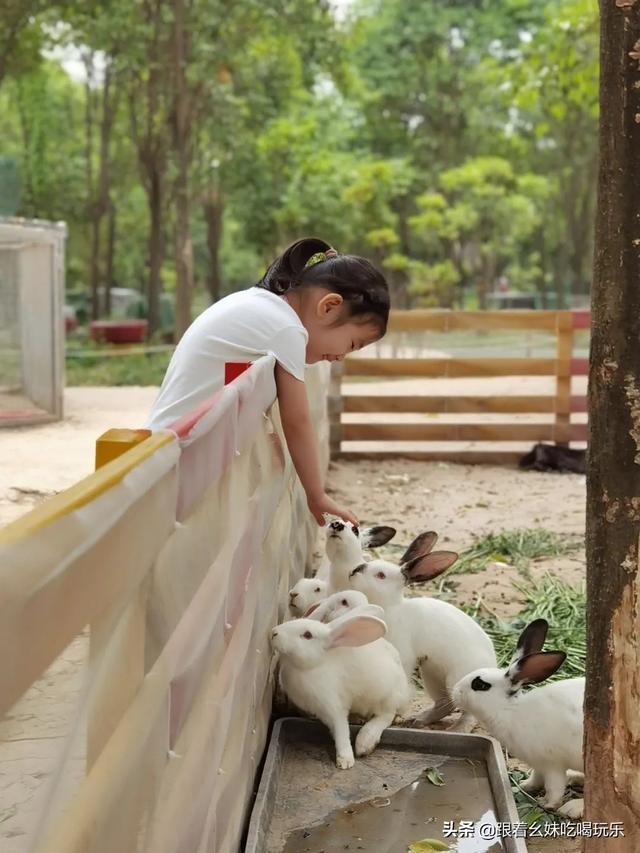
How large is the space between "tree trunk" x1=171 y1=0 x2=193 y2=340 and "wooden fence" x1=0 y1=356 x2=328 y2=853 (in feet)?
44.9

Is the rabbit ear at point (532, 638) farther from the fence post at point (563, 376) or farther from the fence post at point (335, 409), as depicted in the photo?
the fence post at point (563, 376)

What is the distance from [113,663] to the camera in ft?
4.26

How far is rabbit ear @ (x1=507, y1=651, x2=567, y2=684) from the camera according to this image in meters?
3.00

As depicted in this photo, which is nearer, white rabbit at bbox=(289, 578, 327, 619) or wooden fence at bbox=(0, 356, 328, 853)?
wooden fence at bbox=(0, 356, 328, 853)

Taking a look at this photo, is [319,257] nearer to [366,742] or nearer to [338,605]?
[338,605]

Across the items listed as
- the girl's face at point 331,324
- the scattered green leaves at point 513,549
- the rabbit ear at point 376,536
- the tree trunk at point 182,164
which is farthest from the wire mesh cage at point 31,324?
the girl's face at point 331,324

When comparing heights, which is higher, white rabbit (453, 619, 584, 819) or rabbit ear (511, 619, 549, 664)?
rabbit ear (511, 619, 549, 664)

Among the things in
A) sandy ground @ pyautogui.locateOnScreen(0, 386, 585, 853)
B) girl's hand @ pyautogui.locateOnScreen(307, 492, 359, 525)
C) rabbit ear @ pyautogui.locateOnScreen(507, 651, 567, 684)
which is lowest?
sandy ground @ pyautogui.locateOnScreen(0, 386, 585, 853)

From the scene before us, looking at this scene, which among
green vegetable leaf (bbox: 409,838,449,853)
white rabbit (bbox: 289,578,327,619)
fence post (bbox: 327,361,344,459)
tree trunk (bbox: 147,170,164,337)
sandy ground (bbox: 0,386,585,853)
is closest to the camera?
green vegetable leaf (bbox: 409,838,449,853)

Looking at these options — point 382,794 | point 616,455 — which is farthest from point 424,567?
point 616,455

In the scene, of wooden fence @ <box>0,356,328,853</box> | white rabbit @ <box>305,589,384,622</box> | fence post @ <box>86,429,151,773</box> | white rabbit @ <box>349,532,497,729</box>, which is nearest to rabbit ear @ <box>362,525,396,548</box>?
white rabbit @ <box>349,532,497,729</box>

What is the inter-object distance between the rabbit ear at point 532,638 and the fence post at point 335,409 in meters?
6.04

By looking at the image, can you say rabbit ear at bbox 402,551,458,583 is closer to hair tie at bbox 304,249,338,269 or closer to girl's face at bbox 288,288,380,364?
girl's face at bbox 288,288,380,364

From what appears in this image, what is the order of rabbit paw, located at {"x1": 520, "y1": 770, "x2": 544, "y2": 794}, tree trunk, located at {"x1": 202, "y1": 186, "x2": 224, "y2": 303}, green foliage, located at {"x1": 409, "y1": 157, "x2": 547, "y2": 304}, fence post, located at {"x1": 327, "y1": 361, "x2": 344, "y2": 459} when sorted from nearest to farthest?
rabbit paw, located at {"x1": 520, "y1": 770, "x2": 544, "y2": 794}
fence post, located at {"x1": 327, "y1": 361, "x2": 344, "y2": 459}
green foliage, located at {"x1": 409, "y1": 157, "x2": 547, "y2": 304}
tree trunk, located at {"x1": 202, "y1": 186, "x2": 224, "y2": 303}
